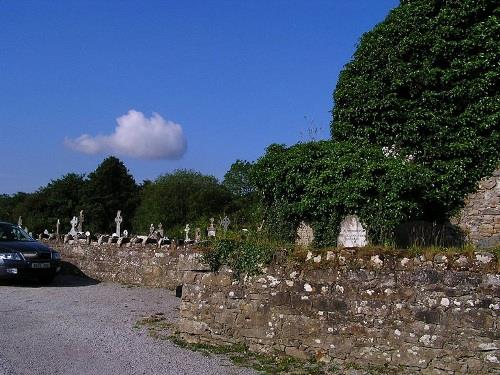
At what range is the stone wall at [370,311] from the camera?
6609 mm

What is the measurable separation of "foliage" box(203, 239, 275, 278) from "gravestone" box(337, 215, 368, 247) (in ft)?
19.4

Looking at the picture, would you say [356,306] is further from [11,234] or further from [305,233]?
[11,234]

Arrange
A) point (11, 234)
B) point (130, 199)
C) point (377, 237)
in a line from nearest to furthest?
point (377, 237), point (11, 234), point (130, 199)

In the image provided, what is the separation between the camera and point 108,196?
6481cm

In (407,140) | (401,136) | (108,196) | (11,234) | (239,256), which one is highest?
(108,196)

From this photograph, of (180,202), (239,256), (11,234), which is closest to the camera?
(239,256)

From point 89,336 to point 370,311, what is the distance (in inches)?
186

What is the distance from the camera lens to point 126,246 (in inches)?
634

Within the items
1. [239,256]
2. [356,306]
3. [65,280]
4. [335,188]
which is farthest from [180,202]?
[356,306]

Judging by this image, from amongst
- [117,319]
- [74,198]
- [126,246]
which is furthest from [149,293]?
[74,198]

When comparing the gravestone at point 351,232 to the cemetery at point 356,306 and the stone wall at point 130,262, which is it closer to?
the stone wall at point 130,262

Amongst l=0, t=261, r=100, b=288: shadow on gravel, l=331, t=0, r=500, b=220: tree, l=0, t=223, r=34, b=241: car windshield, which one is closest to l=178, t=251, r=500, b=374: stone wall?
l=331, t=0, r=500, b=220: tree

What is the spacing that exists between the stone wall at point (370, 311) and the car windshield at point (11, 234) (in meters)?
9.97

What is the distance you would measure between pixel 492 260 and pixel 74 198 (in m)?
63.8
